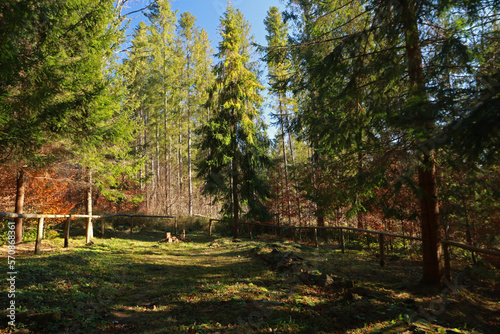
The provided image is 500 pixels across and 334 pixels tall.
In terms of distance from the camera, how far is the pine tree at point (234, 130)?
14891 mm

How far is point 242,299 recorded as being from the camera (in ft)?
16.3

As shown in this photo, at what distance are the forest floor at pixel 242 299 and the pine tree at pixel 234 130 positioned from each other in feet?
24.8

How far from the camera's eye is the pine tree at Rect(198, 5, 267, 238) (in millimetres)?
14891

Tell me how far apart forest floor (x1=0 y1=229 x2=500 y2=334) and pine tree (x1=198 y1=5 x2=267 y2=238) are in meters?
7.54

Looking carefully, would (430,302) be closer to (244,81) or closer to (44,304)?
(44,304)

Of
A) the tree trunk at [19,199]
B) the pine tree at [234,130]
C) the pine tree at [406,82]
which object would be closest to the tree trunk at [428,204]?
the pine tree at [406,82]

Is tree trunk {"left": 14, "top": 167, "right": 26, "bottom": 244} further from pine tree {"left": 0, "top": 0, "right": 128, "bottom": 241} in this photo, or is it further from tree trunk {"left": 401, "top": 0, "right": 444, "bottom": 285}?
tree trunk {"left": 401, "top": 0, "right": 444, "bottom": 285}

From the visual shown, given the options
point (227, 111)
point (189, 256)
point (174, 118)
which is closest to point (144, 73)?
point (174, 118)

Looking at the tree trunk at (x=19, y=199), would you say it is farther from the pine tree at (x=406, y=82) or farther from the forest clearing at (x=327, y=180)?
the pine tree at (x=406, y=82)

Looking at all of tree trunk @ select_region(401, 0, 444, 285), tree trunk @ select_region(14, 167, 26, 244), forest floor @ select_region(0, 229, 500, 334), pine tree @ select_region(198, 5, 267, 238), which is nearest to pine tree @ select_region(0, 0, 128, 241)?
tree trunk @ select_region(14, 167, 26, 244)

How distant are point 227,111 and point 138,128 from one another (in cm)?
530

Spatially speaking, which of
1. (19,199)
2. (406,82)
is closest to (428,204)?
(406,82)

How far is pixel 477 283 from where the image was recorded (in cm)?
642

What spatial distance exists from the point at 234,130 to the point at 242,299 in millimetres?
11680
